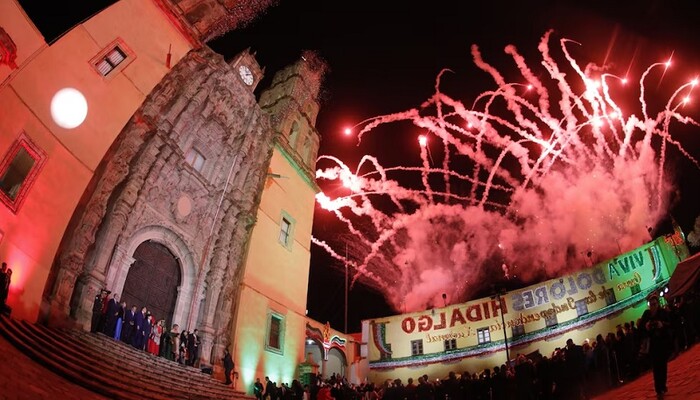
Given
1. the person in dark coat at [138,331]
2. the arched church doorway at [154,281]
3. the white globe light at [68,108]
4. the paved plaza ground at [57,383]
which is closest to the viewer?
the paved plaza ground at [57,383]

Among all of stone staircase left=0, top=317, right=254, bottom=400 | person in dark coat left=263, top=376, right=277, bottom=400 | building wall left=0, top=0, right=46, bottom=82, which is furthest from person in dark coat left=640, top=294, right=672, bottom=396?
building wall left=0, top=0, right=46, bottom=82

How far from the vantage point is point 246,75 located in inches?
913

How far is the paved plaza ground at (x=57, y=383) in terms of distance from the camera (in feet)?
21.0

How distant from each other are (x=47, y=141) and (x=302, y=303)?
14889 mm

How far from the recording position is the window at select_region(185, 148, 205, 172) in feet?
59.4

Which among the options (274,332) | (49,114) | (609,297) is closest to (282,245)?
(274,332)

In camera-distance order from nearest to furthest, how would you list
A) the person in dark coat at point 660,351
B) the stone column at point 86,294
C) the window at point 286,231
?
the person in dark coat at point 660,351 < the stone column at point 86,294 < the window at point 286,231

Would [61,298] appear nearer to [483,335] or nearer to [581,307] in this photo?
[483,335]

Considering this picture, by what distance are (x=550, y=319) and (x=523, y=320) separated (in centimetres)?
172

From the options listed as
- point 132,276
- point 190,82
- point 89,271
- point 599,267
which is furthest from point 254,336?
point 599,267

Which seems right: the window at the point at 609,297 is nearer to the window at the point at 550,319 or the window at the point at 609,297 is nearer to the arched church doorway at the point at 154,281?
the window at the point at 550,319

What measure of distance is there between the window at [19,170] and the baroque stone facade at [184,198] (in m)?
1.89

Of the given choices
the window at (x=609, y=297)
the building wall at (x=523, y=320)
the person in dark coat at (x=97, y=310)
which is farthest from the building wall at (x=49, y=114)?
the window at (x=609, y=297)

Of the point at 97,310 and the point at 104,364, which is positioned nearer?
the point at 104,364
